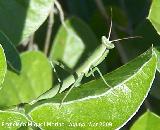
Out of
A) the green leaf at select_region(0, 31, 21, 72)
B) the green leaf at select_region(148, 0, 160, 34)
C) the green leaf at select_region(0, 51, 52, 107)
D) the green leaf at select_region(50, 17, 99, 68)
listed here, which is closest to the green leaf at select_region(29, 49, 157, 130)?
the green leaf at select_region(148, 0, 160, 34)

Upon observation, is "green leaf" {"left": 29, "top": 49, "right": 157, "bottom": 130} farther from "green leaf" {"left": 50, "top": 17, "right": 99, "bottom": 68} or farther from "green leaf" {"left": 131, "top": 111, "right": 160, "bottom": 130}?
"green leaf" {"left": 50, "top": 17, "right": 99, "bottom": 68}

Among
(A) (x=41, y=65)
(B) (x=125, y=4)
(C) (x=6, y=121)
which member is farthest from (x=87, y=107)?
(B) (x=125, y=4)

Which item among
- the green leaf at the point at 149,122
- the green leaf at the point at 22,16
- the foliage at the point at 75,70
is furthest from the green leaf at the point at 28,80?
the green leaf at the point at 149,122

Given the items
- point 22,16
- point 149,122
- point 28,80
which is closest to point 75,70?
point 28,80

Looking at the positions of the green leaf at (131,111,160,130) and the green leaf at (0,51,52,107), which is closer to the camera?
the green leaf at (131,111,160,130)

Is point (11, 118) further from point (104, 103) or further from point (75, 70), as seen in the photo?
point (75, 70)
